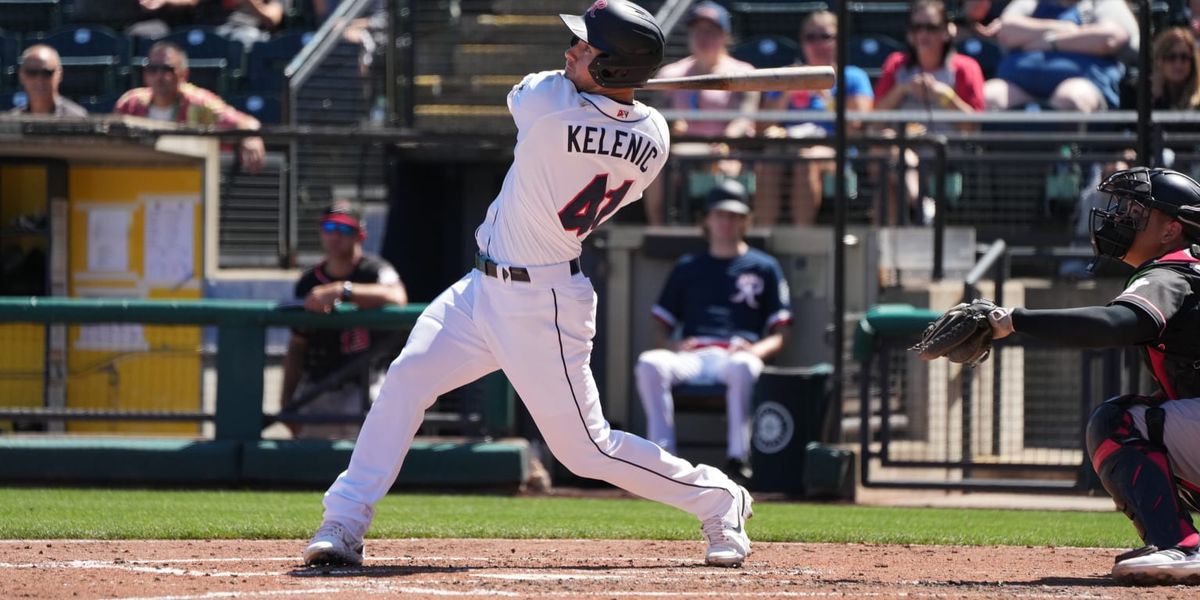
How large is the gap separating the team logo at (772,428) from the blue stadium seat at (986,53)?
14.8 feet

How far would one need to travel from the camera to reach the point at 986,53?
12.2m

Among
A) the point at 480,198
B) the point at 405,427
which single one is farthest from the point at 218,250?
the point at 405,427

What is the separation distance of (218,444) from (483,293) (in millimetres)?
3850

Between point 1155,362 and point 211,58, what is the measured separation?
34.0 ft

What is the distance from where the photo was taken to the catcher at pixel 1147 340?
14.7 feet

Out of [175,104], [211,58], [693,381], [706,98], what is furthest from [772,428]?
[211,58]

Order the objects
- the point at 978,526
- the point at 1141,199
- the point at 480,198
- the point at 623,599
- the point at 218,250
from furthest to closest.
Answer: the point at 480,198 < the point at 218,250 < the point at 978,526 < the point at 1141,199 < the point at 623,599

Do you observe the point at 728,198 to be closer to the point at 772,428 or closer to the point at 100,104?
the point at 772,428

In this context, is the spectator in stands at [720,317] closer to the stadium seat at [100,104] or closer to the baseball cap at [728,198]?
the baseball cap at [728,198]

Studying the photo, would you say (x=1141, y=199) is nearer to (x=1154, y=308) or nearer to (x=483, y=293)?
(x=1154, y=308)

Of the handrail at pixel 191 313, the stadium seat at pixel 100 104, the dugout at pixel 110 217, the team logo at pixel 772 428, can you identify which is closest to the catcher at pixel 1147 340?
the team logo at pixel 772 428

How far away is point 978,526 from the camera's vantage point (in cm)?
704

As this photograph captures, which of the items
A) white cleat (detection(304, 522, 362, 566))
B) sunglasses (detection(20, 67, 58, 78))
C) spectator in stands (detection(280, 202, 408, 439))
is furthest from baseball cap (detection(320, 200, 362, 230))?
white cleat (detection(304, 522, 362, 566))

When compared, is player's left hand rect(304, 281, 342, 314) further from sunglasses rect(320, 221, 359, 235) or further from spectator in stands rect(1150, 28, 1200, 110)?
spectator in stands rect(1150, 28, 1200, 110)
